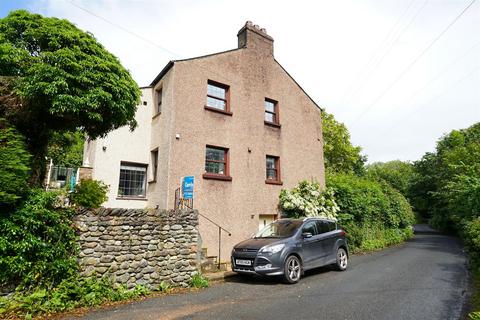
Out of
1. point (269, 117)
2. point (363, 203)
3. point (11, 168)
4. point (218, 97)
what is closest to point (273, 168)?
point (269, 117)

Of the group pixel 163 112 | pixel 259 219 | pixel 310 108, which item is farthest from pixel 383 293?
pixel 310 108

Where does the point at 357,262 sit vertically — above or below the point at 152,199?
below

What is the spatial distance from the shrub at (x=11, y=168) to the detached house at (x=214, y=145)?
5452 mm

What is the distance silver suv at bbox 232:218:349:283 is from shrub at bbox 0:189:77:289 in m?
4.73

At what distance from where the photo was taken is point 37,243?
6.07 meters

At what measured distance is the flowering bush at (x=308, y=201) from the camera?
1388 cm

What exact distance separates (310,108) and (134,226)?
43.8 ft

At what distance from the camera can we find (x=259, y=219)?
44.4ft

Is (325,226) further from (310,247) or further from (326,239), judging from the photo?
(310,247)

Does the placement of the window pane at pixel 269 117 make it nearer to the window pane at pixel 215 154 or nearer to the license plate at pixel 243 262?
the window pane at pixel 215 154

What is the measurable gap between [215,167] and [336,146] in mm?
24273

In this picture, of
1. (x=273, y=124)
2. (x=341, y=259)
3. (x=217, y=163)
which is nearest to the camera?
(x=341, y=259)

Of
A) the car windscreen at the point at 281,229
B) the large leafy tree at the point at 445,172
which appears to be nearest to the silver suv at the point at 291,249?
the car windscreen at the point at 281,229

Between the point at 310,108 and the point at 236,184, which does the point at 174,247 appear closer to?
the point at 236,184
